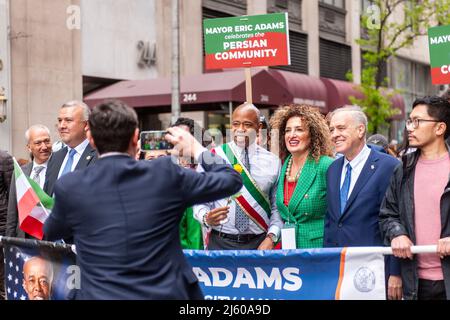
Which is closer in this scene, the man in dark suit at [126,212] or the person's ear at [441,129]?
the man in dark suit at [126,212]

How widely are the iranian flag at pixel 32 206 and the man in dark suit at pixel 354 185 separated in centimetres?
216

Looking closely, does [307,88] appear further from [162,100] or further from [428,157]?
[428,157]

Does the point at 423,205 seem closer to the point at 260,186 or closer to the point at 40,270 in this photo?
the point at 260,186

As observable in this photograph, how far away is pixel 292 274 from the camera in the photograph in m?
4.89

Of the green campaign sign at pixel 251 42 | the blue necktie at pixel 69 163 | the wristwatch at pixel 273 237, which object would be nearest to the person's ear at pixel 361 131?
the wristwatch at pixel 273 237

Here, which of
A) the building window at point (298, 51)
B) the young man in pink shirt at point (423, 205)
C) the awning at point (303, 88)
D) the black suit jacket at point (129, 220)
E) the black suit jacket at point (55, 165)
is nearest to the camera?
the black suit jacket at point (129, 220)

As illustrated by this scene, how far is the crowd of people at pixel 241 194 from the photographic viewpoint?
3334 millimetres

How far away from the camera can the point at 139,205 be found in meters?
3.32

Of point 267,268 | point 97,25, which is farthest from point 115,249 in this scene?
point 97,25

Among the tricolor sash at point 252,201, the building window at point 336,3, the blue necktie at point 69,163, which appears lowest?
the tricolor sash at point 252,201

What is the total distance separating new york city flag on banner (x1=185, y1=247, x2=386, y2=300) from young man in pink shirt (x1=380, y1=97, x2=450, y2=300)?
0.73 feet

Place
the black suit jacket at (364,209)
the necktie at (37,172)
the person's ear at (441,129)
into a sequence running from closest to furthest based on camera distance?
the person's ear at (441,129)
the black suit jacket at (364,209)
the necktie at (37,172)

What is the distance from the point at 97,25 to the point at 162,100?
2850 mm

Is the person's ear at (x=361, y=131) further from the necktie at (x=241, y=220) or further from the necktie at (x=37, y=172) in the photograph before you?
the necktie at (x=37, y=172)
